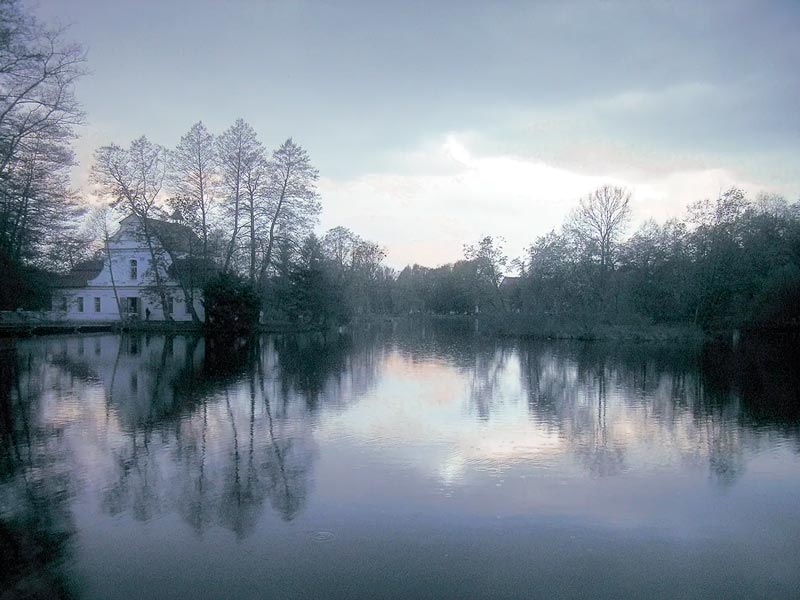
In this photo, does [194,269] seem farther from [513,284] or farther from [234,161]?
[513,284]

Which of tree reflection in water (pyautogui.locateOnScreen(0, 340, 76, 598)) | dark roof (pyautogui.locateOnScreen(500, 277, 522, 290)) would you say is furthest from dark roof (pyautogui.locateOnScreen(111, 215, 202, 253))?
tree reflection in water (pyautogui.locateOnScreen(0, 340, 76, 598))

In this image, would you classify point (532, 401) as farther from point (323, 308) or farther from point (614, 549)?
point (323, 308)

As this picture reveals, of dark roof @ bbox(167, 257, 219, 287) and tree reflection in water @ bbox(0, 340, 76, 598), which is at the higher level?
dark roof @ bbox(167, 257, 219, 287)

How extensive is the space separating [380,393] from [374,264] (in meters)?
76.9

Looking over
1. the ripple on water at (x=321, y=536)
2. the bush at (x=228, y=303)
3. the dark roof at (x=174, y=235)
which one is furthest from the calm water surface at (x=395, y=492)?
the dark roof at (x=174, y=235)

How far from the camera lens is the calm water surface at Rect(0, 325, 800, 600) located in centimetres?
461

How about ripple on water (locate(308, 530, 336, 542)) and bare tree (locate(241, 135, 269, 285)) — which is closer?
ripple on water (locate(308, 530, 336, 542))

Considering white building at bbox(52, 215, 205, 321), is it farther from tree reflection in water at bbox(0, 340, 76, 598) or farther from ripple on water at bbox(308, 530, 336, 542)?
ripple on water at bbox(308, 530, 336, 542)

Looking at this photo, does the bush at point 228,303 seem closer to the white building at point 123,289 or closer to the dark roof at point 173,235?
the dark roof at point 173,235

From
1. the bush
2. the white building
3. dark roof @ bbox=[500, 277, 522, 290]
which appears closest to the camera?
the bush

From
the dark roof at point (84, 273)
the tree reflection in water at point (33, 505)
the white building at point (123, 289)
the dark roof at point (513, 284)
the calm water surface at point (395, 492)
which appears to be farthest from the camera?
the dark roof at point (513, 284)

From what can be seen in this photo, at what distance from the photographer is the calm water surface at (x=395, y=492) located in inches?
182

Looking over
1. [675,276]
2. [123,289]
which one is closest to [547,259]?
[675,276]

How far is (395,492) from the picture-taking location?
6.72 meters
